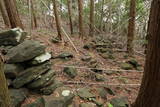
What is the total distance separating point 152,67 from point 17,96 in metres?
3.02

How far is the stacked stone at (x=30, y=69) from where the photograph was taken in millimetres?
3666

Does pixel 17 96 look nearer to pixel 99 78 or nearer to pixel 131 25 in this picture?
pixel 99 78

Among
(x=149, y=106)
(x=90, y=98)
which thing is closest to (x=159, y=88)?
(x=149, y=106)

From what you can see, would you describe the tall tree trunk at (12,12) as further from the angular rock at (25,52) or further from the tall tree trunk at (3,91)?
the tall tree trunk at (3,91)

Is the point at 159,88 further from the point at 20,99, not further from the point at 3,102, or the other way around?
the point at 20,99

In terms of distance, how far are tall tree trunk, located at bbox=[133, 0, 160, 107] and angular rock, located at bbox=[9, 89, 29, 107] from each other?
2.73 m

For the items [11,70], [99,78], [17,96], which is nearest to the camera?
[17,96]

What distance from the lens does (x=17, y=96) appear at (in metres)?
3.46

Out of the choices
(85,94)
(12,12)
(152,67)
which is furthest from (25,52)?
(12,12)

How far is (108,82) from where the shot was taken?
562 cm

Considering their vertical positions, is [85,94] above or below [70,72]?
below

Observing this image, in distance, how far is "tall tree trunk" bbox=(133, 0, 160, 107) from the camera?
246 centimetres

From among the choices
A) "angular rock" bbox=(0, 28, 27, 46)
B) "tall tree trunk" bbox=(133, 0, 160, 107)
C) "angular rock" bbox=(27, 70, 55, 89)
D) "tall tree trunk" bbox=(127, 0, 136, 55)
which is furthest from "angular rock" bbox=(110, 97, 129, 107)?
"tall tree trunk" bbox=(127, 0, 136, 55)

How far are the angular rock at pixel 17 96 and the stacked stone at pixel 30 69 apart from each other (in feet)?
0.38
